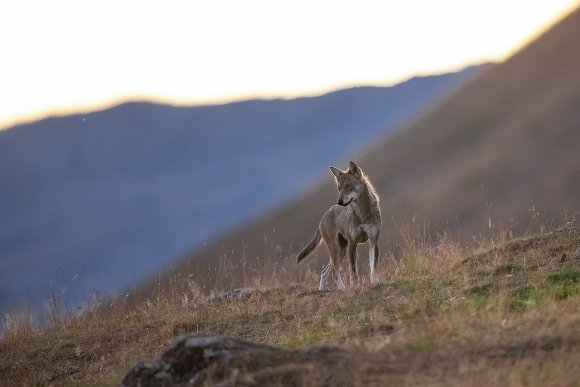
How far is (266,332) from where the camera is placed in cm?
1266

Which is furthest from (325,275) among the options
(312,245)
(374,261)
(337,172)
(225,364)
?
(225,364)

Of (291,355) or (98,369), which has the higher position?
(291,355)

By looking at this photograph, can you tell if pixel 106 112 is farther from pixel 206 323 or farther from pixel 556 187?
pixel 206 323

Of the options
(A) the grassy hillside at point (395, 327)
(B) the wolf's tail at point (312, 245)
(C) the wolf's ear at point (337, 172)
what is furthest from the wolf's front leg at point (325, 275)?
(C) the wolf's ear at point (337, 172)

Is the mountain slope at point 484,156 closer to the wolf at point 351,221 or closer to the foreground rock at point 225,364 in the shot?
the wolf at point 351,221

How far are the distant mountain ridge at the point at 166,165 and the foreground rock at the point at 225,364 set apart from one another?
4137 inches

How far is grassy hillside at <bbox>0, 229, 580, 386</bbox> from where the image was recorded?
8305 millimetres

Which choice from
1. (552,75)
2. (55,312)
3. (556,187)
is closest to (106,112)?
(552,75)

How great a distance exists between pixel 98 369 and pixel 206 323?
65.3 inches

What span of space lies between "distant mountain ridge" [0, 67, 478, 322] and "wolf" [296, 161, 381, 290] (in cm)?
9866

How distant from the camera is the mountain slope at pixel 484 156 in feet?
259

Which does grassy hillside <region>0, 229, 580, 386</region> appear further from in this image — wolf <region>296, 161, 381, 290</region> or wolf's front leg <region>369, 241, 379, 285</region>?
wolf <region>296, 161, 381, 290</region>

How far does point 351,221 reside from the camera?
622 inches

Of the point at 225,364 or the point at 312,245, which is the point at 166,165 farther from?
the point at 225,364
